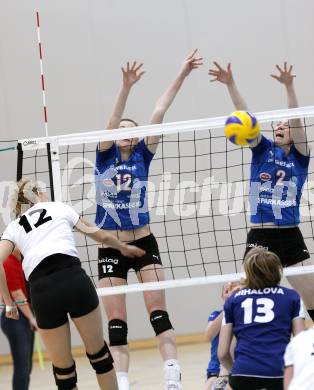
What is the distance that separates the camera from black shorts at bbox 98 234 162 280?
241 inches

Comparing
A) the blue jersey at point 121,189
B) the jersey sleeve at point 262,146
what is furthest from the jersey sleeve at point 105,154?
the jersey sleeve at point 262,146

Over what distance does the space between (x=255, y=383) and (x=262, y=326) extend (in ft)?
1.02

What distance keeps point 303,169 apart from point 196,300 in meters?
4.27

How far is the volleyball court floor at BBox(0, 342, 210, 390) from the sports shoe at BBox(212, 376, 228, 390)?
1.39 m

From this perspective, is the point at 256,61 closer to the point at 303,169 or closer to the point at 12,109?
the point at 12,109

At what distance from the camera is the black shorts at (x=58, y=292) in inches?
203

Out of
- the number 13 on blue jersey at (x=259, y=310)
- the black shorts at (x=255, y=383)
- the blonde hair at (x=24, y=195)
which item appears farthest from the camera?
the blonde hair at (x=24, y=195)

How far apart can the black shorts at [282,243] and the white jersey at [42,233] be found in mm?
1421

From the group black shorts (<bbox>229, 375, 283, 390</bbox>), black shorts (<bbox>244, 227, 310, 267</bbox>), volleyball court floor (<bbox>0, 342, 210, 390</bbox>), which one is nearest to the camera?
black shorts (<bbox>229, 375, 283, 390</bbox>)

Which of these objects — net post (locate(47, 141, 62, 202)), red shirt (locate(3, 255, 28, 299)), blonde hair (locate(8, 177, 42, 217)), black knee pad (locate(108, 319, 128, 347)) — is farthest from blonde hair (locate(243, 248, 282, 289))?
red shirt (locate(3, 255, 28, 299))

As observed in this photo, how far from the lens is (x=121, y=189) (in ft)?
20.6

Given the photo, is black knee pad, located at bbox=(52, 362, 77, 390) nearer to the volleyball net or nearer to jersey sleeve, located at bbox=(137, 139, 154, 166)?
jersey sleeve, located at bbox=(137, 139, 154, 166)

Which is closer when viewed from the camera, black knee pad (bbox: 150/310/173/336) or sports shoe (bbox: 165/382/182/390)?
sports shoe (bbox: 165/382/182/390)

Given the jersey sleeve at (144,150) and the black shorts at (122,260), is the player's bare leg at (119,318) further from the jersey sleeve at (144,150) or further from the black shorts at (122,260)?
the jersey sleeve at (144,150)
